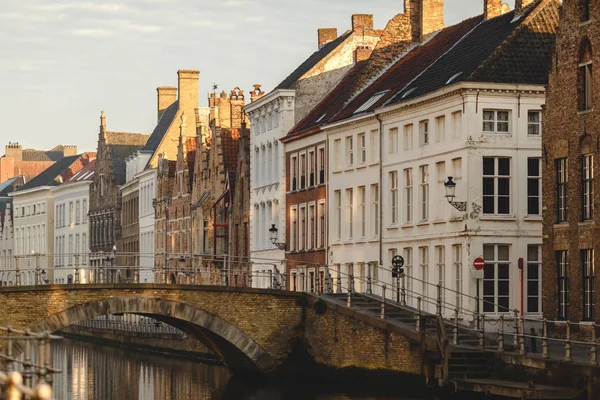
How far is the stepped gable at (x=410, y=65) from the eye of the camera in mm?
54625

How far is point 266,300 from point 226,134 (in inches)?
1038

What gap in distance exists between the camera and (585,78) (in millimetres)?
40375

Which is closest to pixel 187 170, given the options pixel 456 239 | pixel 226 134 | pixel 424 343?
pixel 226 134

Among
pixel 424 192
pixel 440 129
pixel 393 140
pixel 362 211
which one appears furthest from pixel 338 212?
pixel 440 129

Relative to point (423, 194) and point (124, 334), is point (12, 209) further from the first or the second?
point (423, 194)

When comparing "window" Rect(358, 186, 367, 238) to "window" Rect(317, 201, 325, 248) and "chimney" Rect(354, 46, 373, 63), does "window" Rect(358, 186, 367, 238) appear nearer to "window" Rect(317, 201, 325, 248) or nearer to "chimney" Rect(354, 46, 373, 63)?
"window" Rect(317, 201, 325, 248)

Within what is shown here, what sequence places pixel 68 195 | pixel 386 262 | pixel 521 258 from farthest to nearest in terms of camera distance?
pixel 68 195 < pixel 386 262 < pixel 521 258

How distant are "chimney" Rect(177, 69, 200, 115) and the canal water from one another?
27.2 m

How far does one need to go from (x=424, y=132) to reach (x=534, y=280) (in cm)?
635

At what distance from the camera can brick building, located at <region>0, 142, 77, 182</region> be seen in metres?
147

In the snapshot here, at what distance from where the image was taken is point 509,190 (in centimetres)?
4669

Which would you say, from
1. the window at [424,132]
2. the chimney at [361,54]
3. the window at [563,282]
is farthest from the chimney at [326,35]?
the window at [563,282]

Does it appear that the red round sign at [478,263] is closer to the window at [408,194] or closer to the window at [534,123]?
the window at [534,123]

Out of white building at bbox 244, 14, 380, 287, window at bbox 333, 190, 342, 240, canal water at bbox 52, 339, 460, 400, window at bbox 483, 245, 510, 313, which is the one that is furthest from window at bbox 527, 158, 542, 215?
white building at bbox 244, 14, 380, 287
